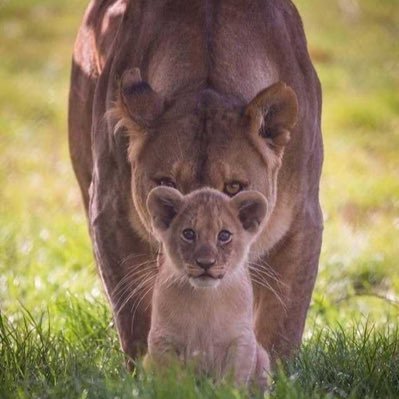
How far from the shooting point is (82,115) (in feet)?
21.9

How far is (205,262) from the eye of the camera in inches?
169

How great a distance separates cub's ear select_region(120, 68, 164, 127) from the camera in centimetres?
498

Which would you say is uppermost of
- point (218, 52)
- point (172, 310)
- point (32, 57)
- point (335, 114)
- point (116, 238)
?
point (32, 57)

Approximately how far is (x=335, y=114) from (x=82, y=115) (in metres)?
7.08

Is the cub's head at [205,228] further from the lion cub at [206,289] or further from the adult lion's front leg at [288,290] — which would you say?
the adult lion's front leg at [288,290]

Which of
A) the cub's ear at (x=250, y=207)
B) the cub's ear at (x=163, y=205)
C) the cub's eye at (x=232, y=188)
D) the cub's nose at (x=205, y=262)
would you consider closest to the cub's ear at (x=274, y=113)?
the cub's eye at (x=232, y=188)

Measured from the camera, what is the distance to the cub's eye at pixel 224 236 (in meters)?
4.38

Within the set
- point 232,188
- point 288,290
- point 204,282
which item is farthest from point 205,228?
point 288,290

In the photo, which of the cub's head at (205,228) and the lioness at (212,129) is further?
the lioness at (212,129)

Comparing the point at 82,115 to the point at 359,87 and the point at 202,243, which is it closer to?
the point at 202,243

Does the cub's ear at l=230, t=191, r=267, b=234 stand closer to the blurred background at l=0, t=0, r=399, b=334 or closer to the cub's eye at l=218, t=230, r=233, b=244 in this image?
the cub's eye at l=218, t=230, r=233, b=244

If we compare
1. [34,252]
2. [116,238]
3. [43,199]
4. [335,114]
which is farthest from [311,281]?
[335,114]

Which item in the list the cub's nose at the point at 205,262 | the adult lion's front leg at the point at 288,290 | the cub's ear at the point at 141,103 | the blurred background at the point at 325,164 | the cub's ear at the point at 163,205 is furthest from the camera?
the blurred background at the point at 325,164

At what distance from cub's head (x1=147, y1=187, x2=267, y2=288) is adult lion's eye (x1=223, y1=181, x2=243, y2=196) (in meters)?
0.14
